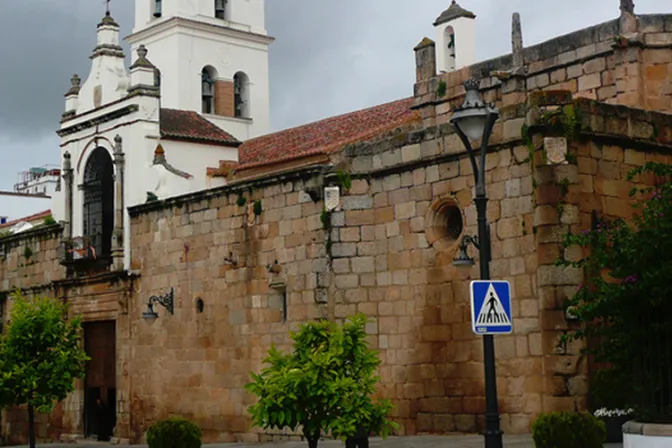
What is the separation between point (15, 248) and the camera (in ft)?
105

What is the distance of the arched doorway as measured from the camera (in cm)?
2794

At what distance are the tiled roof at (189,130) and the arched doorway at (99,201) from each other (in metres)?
1.70

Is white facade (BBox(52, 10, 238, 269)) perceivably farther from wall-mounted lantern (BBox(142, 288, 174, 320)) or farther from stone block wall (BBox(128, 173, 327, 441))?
wall-mounted lantern (BBox(142, 288, 174, 320))

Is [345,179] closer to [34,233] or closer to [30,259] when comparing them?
[34,233]

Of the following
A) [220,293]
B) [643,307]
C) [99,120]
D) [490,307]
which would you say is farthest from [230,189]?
[643,307]

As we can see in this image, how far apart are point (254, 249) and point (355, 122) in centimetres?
657

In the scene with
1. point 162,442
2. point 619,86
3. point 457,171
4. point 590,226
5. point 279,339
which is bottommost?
point 162,442

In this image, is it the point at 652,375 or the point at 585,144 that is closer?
the point at 652,375

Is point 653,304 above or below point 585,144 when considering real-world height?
below

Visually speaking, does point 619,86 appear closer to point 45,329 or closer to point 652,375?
point 652,375

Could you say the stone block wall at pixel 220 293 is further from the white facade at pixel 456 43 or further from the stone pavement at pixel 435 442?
the white facade at pixel 456 43

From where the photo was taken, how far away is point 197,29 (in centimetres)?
3697

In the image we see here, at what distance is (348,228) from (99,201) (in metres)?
10.6

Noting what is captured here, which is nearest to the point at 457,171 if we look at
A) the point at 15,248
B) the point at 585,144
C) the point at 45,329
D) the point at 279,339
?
the point at 585,144
